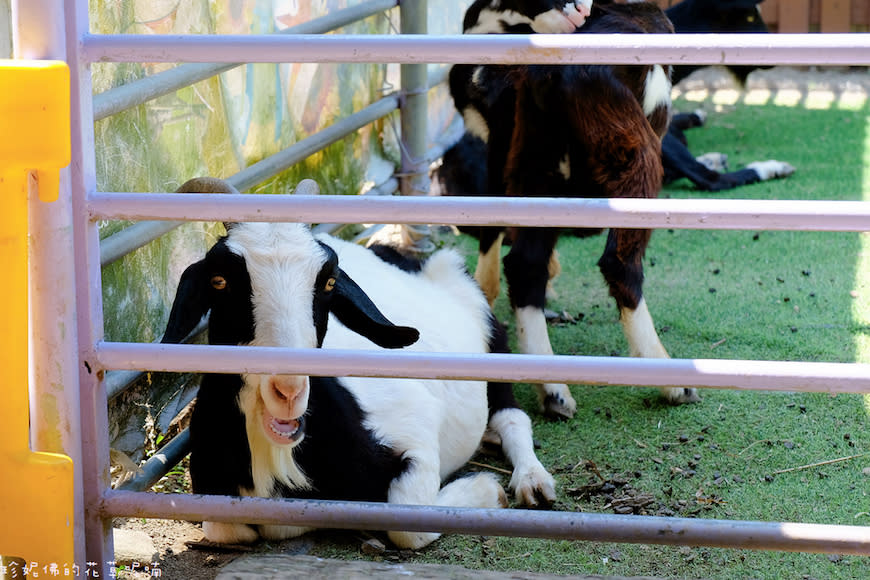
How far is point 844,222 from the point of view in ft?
6.73

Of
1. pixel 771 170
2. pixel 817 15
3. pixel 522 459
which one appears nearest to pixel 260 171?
pixel 522 459

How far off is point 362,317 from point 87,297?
0.77 meters

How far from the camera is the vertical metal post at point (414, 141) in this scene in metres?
5.59

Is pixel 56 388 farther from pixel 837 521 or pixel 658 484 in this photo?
pixel 837 521

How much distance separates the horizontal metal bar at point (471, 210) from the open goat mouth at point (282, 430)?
65 centimetres

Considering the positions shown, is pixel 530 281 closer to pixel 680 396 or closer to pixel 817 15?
pixel 680 396

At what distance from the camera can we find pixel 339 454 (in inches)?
112

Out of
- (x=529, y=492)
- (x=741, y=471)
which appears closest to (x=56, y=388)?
(x=529, y=492)

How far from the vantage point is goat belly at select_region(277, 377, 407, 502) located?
2.80 meters

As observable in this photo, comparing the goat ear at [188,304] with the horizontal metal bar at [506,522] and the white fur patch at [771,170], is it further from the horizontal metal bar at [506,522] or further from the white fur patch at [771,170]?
the white fur patch at [771,170]

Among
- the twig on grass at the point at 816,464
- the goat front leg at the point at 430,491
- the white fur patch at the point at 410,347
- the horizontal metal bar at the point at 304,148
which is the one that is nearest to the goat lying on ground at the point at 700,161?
the horizontal metal bar at the point at 304,148

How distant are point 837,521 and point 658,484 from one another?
550mm

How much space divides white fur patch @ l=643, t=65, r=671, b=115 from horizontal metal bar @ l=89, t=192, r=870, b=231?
1.89 metres

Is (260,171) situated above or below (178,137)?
below
